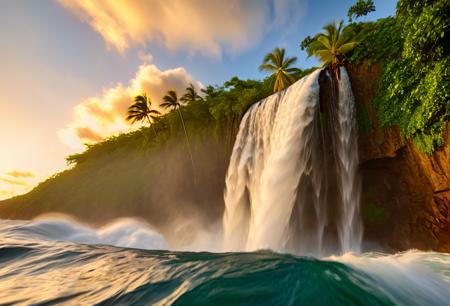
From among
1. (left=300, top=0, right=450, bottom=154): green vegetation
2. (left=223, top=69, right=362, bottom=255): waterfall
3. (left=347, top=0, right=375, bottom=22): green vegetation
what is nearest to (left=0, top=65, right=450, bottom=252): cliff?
(left=300, top=0, right=450, bottom=154): green vegetation

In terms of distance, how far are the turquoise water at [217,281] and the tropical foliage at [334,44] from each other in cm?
968

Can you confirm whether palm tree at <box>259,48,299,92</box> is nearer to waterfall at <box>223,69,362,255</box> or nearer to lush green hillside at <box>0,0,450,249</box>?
lush green hillside at <box>0,0,450,249</box>

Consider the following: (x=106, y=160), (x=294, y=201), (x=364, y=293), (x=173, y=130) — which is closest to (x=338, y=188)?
(x=294, y=201)

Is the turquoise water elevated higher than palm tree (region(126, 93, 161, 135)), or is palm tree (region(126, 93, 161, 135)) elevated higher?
palm tree (region(126, 93, 161, 135))

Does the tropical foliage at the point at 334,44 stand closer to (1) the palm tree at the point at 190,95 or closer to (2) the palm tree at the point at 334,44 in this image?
(2) the palm tree at the point at 334,44

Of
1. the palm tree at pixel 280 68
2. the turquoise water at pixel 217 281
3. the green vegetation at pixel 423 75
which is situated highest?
the palm tree at pixel 280 68

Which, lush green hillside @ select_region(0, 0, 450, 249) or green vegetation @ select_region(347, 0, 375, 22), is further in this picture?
green vegetation @ select_region(347, 0, 375, 22)

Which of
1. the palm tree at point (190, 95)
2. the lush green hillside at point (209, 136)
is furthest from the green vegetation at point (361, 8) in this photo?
the palm tree at point (190, 95)

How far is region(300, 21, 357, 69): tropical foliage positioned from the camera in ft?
34.6

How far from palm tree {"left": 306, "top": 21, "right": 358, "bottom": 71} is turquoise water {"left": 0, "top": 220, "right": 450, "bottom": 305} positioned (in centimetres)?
968

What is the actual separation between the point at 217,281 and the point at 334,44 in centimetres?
1381

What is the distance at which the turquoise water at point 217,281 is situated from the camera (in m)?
1.90

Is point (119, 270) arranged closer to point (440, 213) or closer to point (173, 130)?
point (440, 213)

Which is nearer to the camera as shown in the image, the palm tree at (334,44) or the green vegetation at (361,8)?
the palm tree at (334,44)
